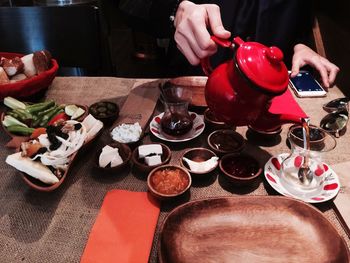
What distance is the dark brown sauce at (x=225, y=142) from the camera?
1.05 metres

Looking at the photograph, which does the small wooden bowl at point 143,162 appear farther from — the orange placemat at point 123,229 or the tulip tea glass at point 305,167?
the tulip tea glass at point 305,167

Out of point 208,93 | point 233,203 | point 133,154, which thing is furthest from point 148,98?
point 233,203

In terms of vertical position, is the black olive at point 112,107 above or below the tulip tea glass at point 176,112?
below

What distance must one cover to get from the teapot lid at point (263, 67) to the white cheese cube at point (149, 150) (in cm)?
39

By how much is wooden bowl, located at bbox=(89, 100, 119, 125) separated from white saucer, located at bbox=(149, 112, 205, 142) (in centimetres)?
14

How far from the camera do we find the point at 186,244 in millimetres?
754

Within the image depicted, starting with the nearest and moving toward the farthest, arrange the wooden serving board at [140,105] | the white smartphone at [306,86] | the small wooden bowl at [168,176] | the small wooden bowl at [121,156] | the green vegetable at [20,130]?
1. the small wooden bowl at [168,176]
2. the small wooden bowl at [121,156]
3. the green vegetable at [20,130]
4. the wooden serving board at [140,105]
5. the white smartphone at [306,86]

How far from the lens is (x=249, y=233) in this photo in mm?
791

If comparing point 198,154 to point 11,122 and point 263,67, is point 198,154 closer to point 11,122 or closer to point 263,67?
point 263,67

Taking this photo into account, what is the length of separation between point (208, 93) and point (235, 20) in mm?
948

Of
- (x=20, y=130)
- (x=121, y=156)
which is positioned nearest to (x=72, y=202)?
(x=121, y=156)

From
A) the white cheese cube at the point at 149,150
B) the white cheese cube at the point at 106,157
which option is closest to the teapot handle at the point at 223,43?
the white cheese cube at the point at 149,150

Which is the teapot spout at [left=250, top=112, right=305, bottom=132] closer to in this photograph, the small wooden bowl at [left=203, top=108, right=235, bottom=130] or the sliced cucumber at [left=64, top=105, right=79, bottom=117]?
the small wooden bowl at [left=203, top=108, right=235, bottom=130]

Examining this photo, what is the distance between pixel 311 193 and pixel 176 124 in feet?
1.58
